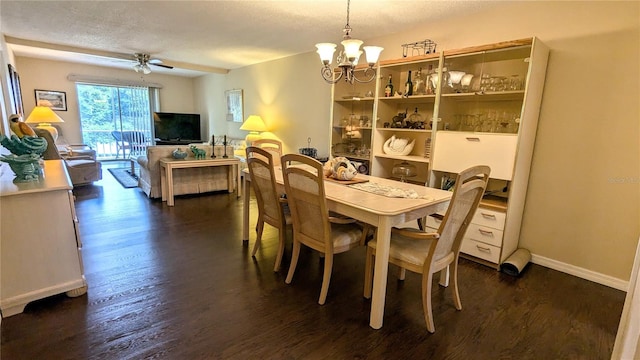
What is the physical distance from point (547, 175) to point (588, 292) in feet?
3.20

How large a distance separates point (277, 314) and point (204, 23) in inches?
134

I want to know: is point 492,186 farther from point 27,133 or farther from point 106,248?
point 27,133

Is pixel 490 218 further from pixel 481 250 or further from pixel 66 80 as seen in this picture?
pixel 66 80

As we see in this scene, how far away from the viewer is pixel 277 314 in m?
1.96

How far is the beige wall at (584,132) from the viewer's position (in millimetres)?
2326

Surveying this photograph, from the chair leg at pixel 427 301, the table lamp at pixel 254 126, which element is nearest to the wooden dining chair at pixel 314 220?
the chair leg at pixel 427 301

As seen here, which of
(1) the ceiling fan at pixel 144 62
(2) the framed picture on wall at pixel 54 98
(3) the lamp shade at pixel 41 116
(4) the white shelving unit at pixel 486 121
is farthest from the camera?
(2) the framed picture on wall at pixel 54 98

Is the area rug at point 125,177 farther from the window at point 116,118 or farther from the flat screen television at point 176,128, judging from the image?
the flat screen television at point 176,128

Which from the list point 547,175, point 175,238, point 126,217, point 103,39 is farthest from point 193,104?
point 547,175

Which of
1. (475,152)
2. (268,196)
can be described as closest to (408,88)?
(475,152)

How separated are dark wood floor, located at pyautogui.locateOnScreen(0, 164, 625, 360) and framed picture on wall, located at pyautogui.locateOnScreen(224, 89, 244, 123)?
4.57m

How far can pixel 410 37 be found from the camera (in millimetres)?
3637

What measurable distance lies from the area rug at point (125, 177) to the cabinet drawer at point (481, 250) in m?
5.18

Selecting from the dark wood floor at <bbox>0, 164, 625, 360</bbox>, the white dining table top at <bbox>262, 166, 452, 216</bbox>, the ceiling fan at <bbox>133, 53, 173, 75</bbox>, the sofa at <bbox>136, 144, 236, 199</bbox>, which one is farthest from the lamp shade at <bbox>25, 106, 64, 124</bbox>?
the white dining table top at <bbox>262, 166, 452, 216</bbox>
